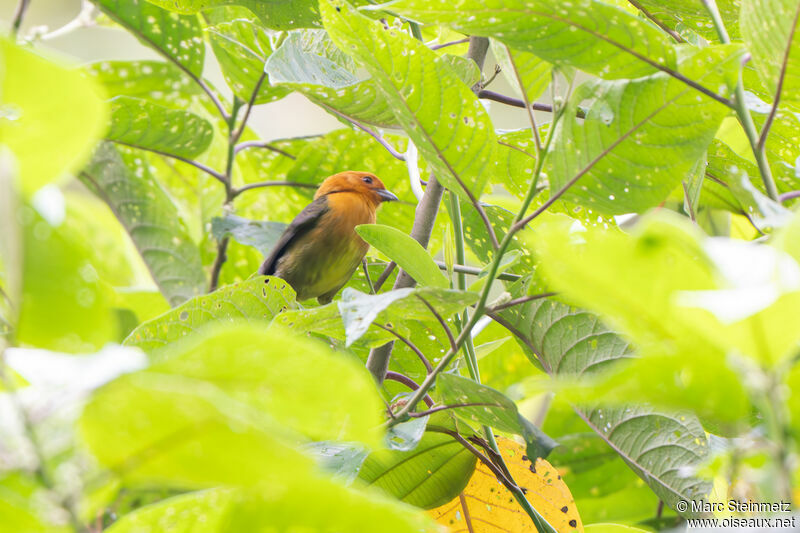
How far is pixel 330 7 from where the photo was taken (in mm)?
645

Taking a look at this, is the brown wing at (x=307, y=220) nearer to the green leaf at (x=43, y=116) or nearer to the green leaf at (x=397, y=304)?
the green leaf at (x=397, y=304)

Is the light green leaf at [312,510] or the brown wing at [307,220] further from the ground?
the light green leaf at [312,510]

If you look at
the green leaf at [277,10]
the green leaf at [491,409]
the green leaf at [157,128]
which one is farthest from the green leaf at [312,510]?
the green leaf at [157,128]

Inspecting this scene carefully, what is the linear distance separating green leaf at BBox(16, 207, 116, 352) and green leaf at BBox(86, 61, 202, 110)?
124cm

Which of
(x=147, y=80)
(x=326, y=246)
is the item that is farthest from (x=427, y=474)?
(x=326, y=246)

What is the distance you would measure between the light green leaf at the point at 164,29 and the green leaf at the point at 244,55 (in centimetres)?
11

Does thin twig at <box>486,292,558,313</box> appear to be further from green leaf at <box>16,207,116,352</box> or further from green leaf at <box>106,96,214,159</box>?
green leaf at <box>106,96,214,159</box>

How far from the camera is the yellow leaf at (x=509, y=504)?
2.81 ft

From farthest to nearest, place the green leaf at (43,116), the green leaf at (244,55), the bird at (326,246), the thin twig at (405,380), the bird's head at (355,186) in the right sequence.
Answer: the bird at (326,246)
the bird's head at (355,186)
the green leaf at (244,55)
the thin twig at (405,380)
the green leaf at (43,116)

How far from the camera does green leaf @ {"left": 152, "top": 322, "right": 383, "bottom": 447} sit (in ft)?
0.92

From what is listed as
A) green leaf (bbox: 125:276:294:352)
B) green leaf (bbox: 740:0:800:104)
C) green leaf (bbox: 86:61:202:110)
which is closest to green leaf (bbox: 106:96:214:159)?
green leaf (bbox: 86:61:202:110)

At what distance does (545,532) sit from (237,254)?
3.02ft

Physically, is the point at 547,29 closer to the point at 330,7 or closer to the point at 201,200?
the point at 330,7

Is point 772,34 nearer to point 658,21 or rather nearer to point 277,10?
point 658,21
